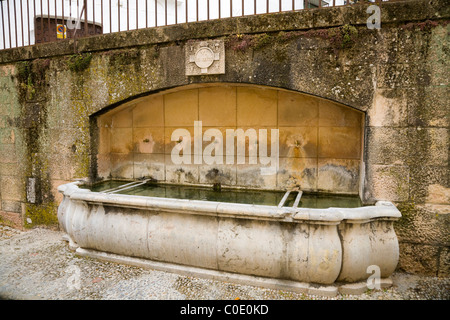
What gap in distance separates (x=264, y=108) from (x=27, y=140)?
12.9 feet

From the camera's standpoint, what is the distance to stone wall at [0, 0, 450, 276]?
9.66 feet

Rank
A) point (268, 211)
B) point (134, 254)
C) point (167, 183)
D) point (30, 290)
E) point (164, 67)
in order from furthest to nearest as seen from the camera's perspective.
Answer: point (167, 183), point (164, 67), point (134, 254), point (30, 290), point (268, 211)

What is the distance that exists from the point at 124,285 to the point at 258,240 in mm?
1481

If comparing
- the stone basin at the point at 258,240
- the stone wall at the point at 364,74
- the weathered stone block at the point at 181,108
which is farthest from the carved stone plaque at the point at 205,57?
the stone basin at the point at 258,240

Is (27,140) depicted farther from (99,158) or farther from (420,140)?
(420,140)

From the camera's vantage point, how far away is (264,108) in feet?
13.1

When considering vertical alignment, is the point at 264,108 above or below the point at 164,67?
below

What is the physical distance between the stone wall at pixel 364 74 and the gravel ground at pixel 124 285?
379 mm

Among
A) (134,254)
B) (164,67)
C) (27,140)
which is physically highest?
(164,67)

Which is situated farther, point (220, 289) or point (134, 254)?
point (134, 254)

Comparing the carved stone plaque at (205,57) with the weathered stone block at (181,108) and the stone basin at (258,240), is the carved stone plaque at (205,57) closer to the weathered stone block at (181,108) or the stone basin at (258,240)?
the weathered stone block at (181,108)

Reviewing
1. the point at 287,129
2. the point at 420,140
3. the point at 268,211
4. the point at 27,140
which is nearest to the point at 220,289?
the point at 268,211

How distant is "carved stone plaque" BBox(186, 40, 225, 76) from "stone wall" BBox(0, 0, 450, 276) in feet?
0.25

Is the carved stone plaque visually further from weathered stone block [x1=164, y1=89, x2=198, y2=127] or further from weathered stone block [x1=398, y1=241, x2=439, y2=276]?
weathered stone block [x1=398, y1=241, x2=439, y2=276]
